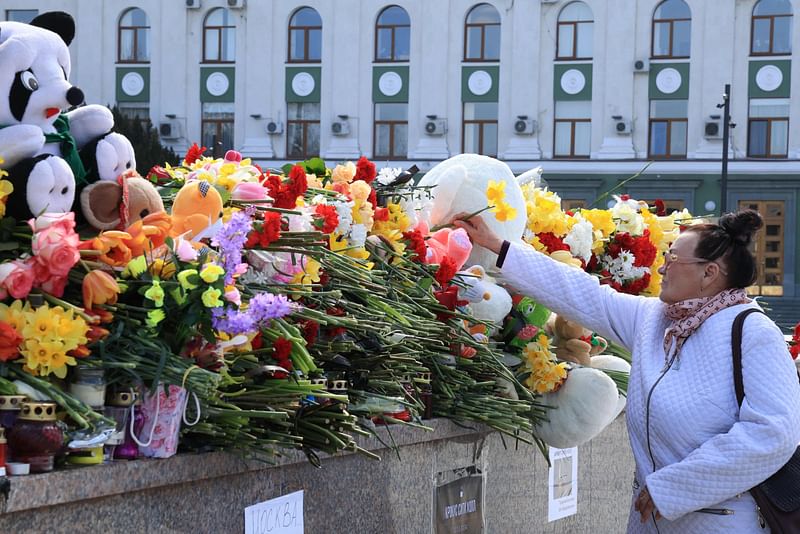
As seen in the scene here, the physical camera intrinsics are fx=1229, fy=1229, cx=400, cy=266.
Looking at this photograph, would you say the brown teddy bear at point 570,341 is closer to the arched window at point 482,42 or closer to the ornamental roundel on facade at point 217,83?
the arched window at point 482,42

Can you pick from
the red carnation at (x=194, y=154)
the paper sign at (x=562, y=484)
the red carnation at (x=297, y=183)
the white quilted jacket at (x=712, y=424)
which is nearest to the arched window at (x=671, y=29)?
the paper sign at (x=562, y=484)

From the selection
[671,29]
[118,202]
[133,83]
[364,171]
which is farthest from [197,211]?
[133,83]

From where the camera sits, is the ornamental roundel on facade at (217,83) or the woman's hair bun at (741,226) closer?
the woman's hair bun at (741,226)

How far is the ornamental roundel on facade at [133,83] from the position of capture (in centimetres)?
3500

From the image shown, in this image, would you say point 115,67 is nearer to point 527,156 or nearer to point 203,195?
point 527,156

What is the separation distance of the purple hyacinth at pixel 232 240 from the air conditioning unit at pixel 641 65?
3005 centimetres

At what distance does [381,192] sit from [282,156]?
1198 inches

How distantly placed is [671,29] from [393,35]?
750 cm

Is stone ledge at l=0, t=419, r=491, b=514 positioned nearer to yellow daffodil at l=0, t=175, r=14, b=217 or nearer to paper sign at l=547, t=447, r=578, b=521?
yellow daffodil at l=0, t=175, r=14, b=217

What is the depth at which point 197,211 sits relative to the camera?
3.17 metres

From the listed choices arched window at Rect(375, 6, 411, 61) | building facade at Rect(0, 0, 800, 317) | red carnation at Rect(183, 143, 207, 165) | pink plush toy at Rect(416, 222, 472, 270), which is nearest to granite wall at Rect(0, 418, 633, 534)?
pink plush toy at Rect(416, 222, 472, 270)

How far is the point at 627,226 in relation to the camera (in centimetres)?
564

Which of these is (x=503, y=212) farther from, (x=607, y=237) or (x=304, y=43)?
(x=304, y=43)

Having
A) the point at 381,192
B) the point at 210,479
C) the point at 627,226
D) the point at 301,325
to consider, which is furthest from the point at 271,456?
the point at 627,226
